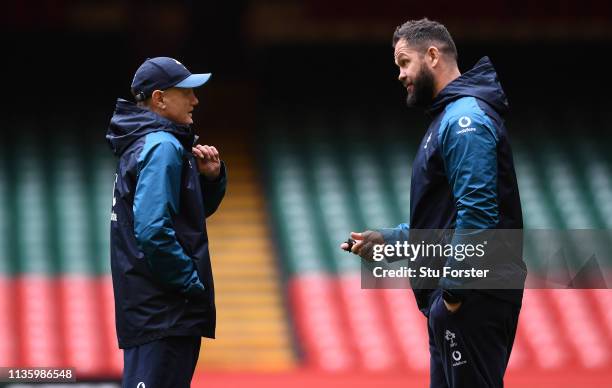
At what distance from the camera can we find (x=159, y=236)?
3.84 m

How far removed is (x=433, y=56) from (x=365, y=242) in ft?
2.36

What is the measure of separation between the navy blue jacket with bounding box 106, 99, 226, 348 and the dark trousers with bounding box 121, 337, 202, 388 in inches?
1.4

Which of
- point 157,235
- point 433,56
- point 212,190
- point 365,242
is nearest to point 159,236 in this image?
point 157,235

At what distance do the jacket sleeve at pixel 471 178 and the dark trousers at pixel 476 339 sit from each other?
0.12 m

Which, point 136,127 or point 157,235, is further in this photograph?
point 136,127

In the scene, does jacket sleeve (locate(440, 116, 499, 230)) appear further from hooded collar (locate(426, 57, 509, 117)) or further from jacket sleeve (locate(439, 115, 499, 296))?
hooded collar (locate(426, 57, 509, 117))

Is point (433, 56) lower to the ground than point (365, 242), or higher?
higher

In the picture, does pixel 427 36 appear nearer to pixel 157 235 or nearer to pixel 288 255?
pixel 157 235

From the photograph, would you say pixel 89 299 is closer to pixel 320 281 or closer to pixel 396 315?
pixel 320 281

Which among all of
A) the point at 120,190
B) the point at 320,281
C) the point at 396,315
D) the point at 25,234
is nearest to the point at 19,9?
the point at 25,234

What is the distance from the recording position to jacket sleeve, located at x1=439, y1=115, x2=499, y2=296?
147 inches

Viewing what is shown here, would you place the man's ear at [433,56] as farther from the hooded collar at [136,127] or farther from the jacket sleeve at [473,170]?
the hooded collar at [136,127]

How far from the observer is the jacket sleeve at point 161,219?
3850 mm

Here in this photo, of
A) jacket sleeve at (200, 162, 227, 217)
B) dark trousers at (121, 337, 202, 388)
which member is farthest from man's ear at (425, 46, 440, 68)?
dark trousers at (121, 337, 202, 388)
